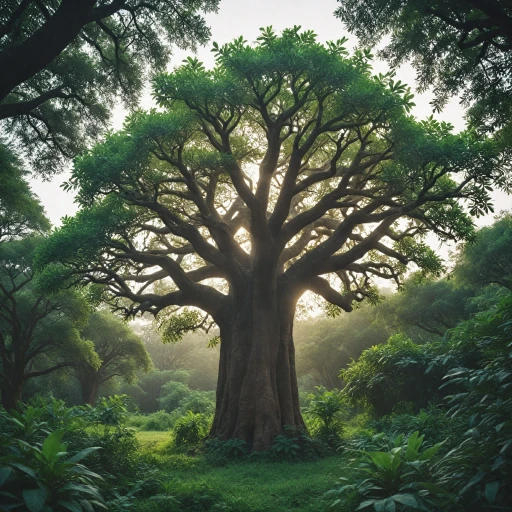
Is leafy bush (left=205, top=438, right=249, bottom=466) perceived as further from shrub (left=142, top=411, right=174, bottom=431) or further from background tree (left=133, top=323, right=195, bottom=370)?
background tree (left=133, top=323, right=195, bottom=370)

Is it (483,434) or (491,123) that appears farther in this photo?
(491,123)

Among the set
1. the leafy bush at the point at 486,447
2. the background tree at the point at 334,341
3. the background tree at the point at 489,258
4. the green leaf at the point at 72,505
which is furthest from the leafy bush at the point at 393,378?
the background tree at the point at 334,341

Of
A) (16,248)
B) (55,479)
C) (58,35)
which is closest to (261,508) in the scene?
(55,479)

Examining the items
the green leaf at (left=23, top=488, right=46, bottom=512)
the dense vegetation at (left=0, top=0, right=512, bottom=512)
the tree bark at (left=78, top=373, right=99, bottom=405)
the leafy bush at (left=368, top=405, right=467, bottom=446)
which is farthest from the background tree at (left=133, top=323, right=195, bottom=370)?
the green leaf at (left=23, top=488, right=46, bottom=512)

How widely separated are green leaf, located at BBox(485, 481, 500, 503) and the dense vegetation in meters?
0.02

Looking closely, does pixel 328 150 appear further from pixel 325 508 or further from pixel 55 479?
pixel 55 479

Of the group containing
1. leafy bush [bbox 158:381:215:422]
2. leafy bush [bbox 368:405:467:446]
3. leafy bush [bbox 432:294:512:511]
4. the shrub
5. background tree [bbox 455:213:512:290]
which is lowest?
leafy bush [bbox 368:405:467:446]

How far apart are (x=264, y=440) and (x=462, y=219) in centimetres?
723


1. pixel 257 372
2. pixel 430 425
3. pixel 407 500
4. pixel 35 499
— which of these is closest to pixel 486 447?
pixel 407 500

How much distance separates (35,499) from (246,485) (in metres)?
4.49

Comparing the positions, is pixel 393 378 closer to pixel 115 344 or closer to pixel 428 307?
pixel 428 307

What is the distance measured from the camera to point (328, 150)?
13961mm

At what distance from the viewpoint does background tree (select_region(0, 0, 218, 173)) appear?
7.84 metres

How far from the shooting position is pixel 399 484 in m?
4.08
